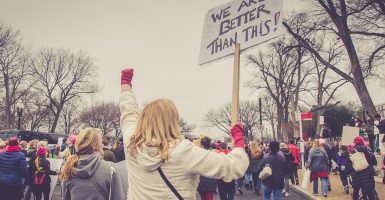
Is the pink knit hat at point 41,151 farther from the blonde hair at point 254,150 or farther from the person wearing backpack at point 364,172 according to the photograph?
the blonde hair at point 254,150

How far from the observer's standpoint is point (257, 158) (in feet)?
49.5

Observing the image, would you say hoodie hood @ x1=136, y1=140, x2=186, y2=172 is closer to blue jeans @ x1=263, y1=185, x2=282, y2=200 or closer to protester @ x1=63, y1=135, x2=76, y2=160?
protester @ x1=63, y1=135, x2=76, y2=160

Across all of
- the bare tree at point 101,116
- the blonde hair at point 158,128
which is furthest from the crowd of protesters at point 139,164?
the bare tree at point 101,116

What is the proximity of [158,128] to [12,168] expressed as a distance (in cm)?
576

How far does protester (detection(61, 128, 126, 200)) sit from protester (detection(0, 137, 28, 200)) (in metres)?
3.39

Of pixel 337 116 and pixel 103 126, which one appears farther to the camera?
pixel 103 126

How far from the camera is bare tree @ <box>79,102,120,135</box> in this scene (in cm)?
7481

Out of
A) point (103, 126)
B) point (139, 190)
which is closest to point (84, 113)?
point (103, 126)

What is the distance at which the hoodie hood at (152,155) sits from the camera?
245 cm

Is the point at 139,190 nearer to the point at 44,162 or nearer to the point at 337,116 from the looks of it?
the point at 44,162

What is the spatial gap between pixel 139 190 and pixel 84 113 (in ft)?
243

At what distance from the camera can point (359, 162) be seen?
10570mm

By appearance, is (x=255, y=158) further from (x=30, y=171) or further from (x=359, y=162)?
(x=30, y=171)

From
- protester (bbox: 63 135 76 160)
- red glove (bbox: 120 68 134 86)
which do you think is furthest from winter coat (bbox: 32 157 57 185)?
red glove (bbox: 120 68 134 86)
